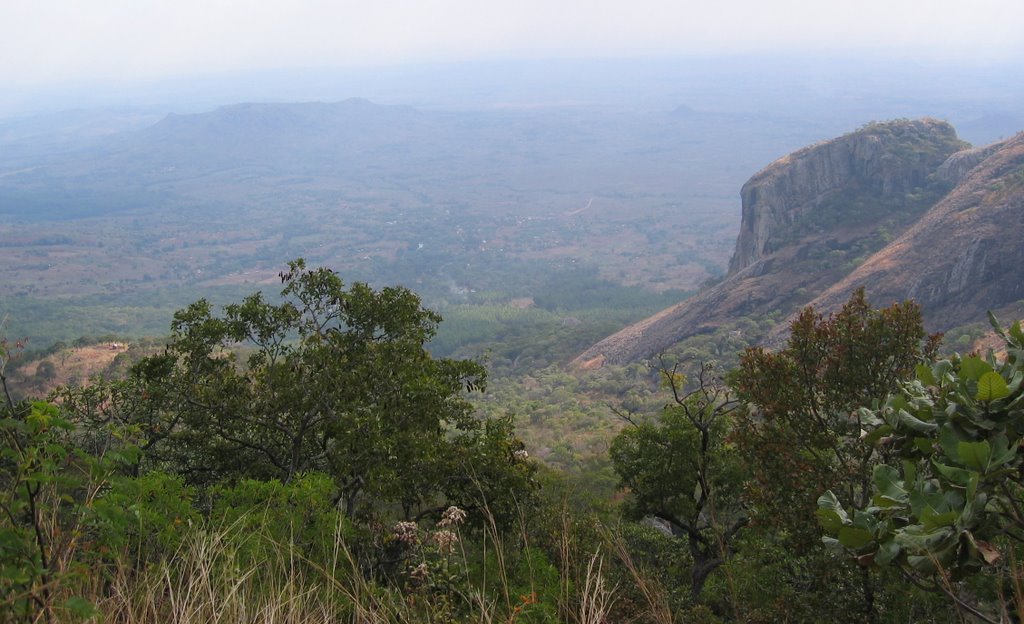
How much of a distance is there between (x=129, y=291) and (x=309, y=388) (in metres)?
143

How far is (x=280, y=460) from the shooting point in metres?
10.9

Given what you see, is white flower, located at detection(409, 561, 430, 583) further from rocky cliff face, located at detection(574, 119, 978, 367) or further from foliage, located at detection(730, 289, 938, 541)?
rocky cliff face, located at detection(574, 119, 978, 367)

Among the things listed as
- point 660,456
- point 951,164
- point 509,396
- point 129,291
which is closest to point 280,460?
point 660,456

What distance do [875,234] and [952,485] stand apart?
231 ft

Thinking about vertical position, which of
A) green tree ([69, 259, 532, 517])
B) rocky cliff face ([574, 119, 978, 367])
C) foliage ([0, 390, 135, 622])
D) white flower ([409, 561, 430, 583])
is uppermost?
foliage ([0, 390, 135, 622])

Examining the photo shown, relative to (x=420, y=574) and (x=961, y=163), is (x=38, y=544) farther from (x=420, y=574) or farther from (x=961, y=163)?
(x=961, y=163)

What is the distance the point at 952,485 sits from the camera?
3.00 meters

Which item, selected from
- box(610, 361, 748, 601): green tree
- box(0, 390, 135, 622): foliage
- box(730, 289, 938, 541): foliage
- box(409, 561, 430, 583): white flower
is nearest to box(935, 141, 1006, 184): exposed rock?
box(610, 361, 748, 601): green tree

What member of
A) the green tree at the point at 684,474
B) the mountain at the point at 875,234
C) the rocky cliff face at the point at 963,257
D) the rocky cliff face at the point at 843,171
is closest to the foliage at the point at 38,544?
the green tree at the point at 684,474

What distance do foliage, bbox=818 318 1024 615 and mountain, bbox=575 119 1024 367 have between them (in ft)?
159

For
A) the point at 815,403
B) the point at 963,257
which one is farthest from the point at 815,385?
the point at 963,257

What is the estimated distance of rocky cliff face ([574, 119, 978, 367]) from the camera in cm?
6338

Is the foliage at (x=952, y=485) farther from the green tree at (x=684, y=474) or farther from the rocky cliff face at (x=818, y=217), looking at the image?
the rocky cliff face at (x=818, y=217)

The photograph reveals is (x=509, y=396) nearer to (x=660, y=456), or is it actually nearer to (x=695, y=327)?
(x=695, y=327)
